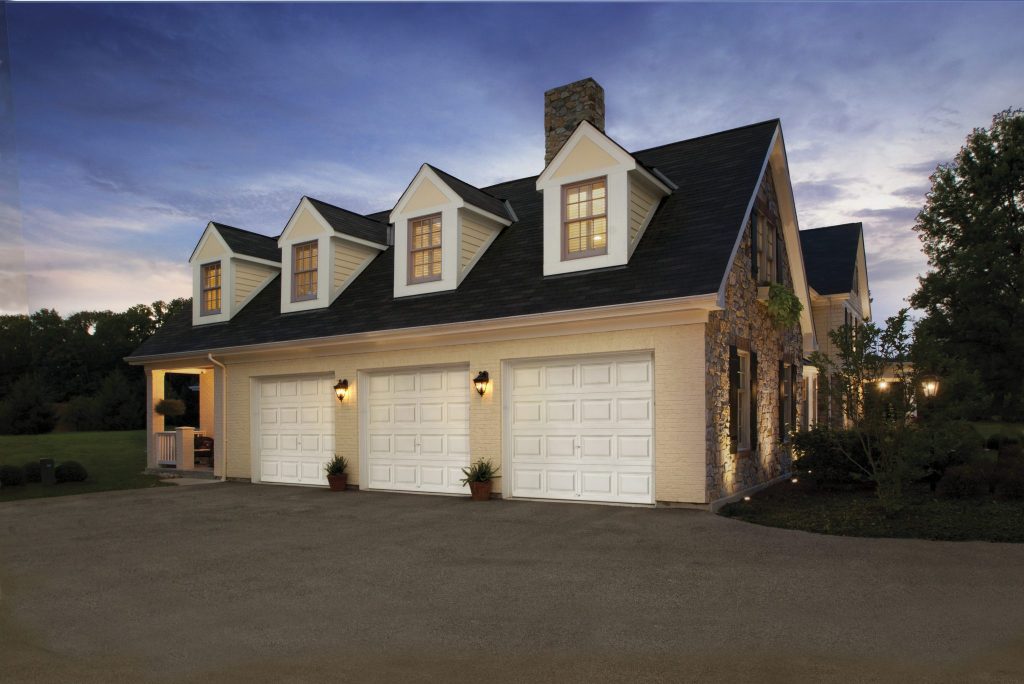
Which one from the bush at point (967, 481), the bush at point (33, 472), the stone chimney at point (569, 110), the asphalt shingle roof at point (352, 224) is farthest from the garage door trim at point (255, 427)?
the bush at point (967, 481)

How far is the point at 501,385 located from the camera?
12.4 metres

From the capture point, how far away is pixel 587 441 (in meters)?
11.6

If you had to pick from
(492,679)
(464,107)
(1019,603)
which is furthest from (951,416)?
(464,107)

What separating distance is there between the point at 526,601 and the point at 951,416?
292 inches

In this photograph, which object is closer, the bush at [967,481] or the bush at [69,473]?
the bush at [967,481]

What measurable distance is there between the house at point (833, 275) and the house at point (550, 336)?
198 inches

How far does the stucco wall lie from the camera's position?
10.6 meters

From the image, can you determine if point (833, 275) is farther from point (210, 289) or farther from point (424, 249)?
point (210, 289)

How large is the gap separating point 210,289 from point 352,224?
4.87 metres

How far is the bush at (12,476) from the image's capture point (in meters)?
15.1

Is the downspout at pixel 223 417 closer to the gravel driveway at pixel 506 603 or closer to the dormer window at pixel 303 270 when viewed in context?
A: the dormer window at pixel 303 270

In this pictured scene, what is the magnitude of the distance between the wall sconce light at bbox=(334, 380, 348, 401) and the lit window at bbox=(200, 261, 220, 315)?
6158 millimetres

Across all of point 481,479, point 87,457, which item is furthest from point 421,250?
point 87,457

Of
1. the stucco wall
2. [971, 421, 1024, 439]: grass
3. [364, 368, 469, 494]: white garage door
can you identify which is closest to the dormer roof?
the stucco wall
